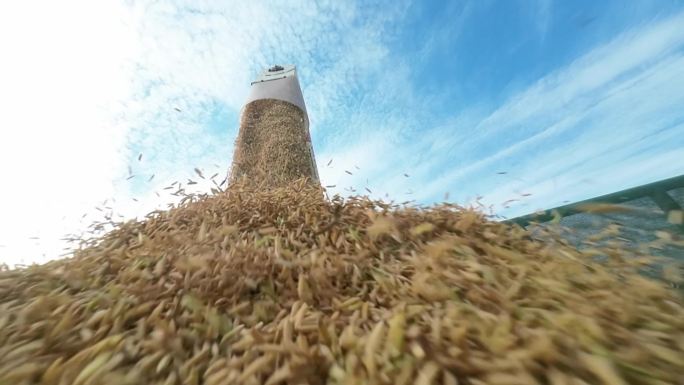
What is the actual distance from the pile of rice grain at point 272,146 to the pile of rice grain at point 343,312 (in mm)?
2311

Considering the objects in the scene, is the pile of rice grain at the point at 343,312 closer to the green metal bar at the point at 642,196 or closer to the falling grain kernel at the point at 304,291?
the falling grain kernel at the point at 304,291

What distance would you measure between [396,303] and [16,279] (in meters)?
1.73

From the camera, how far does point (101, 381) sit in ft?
2.74

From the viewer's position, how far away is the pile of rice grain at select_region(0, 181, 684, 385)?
831mm

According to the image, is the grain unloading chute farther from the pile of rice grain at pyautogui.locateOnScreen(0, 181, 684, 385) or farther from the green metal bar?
the green metal bar

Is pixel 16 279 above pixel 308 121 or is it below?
below

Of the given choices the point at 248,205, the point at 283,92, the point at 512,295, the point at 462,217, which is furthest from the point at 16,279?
the point at 283,92

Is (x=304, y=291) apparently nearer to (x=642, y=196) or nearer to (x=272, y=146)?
(x=642, y=196)

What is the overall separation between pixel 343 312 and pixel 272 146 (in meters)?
3.61

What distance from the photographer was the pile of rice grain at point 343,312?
831 millimetres

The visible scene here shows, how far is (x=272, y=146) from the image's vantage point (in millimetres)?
4508

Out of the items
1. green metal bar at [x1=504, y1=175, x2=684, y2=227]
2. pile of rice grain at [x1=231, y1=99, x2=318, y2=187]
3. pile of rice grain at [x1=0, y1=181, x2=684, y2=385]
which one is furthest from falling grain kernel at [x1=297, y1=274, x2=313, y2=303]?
Result: pile of rice grain at [x1=231, y1=99, x2=318, y2=187]

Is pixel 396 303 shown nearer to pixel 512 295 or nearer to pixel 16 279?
pixel 512 295

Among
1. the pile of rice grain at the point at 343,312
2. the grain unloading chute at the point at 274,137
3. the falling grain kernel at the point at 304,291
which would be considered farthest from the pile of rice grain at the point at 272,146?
the falling grain kernel at the point at 304,291
